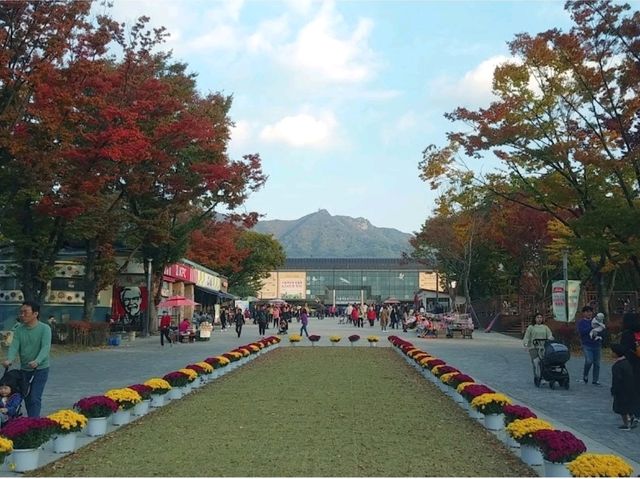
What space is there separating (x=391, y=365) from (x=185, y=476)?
13.5 metres

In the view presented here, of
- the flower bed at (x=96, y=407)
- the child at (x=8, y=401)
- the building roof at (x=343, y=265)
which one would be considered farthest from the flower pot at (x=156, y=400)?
the building roof at (x=343, y=265)

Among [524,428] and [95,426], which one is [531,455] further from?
[95,426]

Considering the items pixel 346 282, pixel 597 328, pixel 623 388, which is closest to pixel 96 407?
pixel 623 388

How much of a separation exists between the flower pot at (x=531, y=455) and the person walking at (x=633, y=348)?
9.66 ft

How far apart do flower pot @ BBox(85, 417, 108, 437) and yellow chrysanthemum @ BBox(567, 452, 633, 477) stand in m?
5.61

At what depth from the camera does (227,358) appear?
17438 mm

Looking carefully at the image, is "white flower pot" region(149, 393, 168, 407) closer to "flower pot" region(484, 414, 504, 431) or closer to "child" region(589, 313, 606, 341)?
"flower pot" region(484, 414, 504, 431)

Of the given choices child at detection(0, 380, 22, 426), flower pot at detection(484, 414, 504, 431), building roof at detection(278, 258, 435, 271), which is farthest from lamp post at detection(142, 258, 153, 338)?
building roof at detection(278, 258, 435, 271)

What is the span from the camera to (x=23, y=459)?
23.1 feet

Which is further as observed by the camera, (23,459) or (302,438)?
(302,438)

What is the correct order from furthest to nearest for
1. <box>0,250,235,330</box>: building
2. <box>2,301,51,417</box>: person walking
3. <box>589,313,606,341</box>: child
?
<box>0,250,235,330</box>: building, <box>589,313,606,341</box>: child, <box>2,301,51,417</box>: person walking

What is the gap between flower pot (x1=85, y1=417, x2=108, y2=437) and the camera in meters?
8.95

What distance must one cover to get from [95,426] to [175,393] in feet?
12.3

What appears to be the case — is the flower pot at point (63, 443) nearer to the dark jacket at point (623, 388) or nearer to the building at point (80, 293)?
the dark jacket at point (623, 388)
